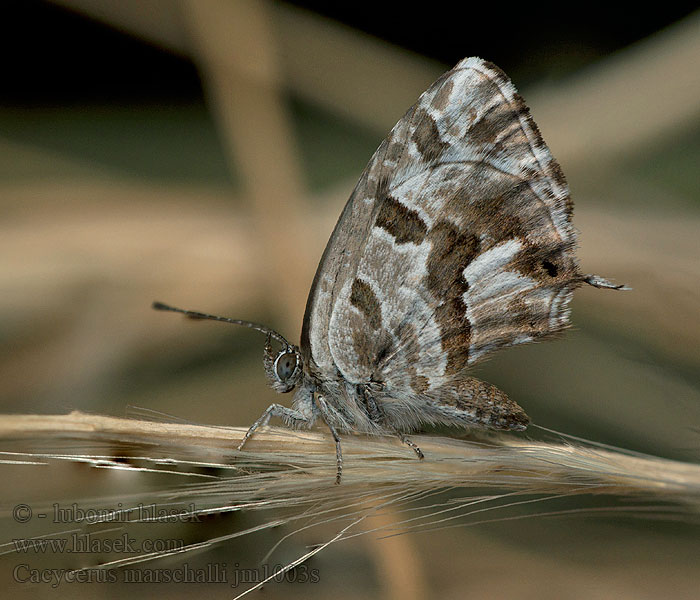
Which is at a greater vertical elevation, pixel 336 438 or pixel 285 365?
pixel 285 365

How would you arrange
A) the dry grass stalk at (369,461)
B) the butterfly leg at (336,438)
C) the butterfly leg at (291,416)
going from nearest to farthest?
the dry grass stalk at (369,461)
the butterfly leg at (336,438)
the butterfly leg at (291,416)

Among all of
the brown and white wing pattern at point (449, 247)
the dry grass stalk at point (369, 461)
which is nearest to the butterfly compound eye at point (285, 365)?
the brown and white wing pattern at point (449, 247)

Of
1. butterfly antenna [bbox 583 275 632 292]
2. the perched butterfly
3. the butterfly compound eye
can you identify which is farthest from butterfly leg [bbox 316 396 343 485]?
butterfly antenna [bbox 583 275 632 292]

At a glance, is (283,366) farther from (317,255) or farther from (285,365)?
(317,255)

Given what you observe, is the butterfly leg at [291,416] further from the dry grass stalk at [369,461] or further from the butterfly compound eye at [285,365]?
the dry grass stalk at [369,461]

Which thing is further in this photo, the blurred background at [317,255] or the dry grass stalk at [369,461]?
the blurred background at [317,255]

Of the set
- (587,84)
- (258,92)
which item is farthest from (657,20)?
(258,92)

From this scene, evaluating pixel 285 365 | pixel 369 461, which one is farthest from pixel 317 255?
pixel 369 461

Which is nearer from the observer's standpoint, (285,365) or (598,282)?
(598,282)

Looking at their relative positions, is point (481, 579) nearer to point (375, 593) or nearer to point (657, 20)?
point (375, 593)
